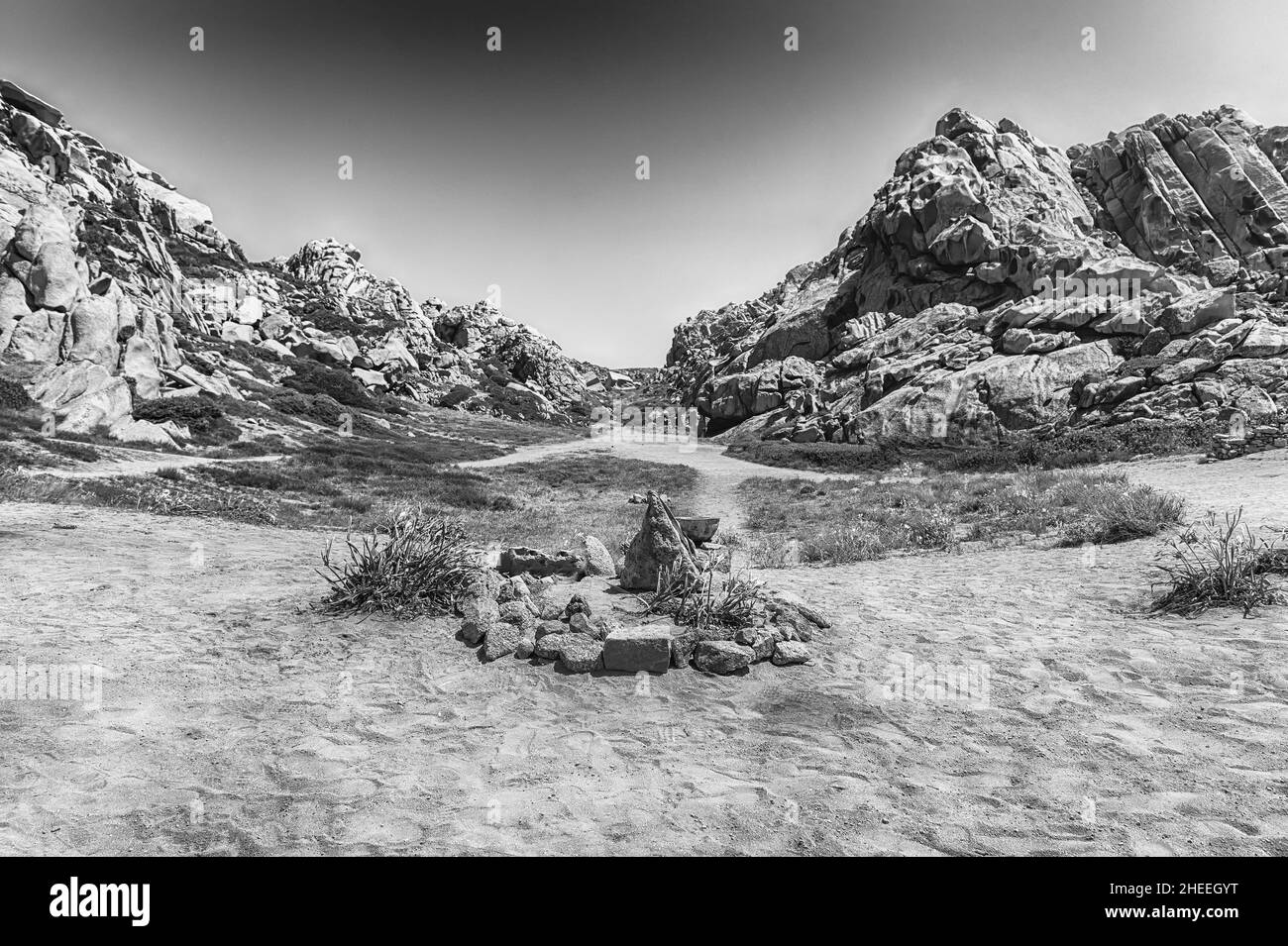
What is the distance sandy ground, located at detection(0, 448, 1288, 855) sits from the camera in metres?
3.84

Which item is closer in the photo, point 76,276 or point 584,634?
point 584,634

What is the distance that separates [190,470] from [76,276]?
31.1m

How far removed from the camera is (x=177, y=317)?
72.2 meters

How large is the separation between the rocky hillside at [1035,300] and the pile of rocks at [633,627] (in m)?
41.0

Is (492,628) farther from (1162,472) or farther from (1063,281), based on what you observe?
(1063,281)

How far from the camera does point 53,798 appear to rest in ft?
12.8

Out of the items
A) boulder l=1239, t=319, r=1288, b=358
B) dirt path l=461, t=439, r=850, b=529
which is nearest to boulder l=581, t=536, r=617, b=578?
dirt path l=461, t=439, r=850, b=529

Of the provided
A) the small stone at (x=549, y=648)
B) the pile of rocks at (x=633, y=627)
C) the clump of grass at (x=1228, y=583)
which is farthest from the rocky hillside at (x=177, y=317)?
the clump of grass at (x=1228, y=583)

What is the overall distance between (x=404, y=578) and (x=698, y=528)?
684cm

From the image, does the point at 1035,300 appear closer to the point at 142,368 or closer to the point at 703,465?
the point at 703,465

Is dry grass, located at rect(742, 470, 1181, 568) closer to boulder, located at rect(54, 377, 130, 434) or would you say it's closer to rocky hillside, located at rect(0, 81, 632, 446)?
boulder, located at rect(54, 377, 130, 434)

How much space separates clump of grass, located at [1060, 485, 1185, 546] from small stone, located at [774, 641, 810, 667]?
30.4 feet

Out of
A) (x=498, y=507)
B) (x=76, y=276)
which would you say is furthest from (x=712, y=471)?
(x=76, y=276)
